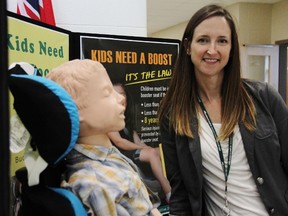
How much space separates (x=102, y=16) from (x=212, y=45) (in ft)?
3.15

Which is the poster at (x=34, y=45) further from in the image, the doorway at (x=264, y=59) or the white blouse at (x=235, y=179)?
the doorway at (x=264, y=59)

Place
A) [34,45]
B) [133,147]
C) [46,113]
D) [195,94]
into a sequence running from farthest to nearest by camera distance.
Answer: [133,147] → [195,94] → [34,45] → [46,113]

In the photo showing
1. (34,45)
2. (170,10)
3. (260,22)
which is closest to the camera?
(34,45)

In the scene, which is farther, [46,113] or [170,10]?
[170,10]

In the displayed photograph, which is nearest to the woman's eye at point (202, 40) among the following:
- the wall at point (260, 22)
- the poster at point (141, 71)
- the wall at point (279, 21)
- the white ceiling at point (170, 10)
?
the poster at point (141, 71)

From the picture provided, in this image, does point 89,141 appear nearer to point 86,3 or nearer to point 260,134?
point 260,134

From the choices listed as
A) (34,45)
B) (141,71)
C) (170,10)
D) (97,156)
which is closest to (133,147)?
(141,71)

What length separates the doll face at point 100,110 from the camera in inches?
30.3

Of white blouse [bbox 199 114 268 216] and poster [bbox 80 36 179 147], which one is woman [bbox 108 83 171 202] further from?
white blouse [bbox 199 114 268 216]

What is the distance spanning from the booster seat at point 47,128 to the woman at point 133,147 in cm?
104

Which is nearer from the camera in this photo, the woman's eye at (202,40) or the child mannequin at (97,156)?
the child mannequin at (97,156)

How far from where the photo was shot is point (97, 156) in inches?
30.3

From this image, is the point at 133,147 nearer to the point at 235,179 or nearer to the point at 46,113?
the point at 235,179

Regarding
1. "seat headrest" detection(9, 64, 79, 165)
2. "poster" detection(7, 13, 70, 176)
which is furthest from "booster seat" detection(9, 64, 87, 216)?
"poster" detection(7, 13, 70, 176)
